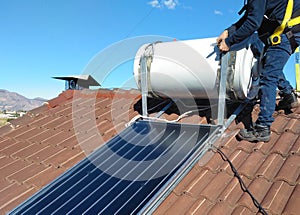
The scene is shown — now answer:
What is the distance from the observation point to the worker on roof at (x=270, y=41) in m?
2.53

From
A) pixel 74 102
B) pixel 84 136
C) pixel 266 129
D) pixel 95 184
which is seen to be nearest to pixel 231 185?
pixel 266 129

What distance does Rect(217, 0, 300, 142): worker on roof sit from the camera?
253cm

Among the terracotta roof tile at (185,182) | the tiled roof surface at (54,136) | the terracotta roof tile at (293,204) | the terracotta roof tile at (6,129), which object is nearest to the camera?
the terracotta roof tile at (293,204)

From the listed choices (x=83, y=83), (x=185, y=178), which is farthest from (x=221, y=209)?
(x=83, y=83)

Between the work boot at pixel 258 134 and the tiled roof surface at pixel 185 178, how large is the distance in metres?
0.05

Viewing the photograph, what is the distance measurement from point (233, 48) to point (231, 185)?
4.29 ft

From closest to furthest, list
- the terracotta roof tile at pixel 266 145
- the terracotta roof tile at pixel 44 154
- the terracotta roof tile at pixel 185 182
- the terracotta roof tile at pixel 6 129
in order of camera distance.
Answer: the terracotta roof tile at pixel 185 182, the terracotta roof tile at pixel 266 145, the terracotta roof tile at pixel 44 154, the terracotta roof tile at pixel 6 129

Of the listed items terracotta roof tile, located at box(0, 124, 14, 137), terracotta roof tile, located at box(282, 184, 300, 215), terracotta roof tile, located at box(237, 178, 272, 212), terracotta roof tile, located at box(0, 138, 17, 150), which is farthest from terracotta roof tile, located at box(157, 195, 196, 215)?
terracotta roof tile, located at box(0, 124, 14, 137)

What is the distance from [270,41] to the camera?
2664 millimetres

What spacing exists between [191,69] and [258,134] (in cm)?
94

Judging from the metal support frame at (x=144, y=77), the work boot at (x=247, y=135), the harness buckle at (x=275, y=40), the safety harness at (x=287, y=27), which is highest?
the safety harness at (x=287, y=27)

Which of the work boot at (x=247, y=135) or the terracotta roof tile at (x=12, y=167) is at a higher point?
the work boot at (x=247, y=135)

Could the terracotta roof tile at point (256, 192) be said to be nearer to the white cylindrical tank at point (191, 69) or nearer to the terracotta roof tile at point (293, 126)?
the terracotta roof tile at point (293, 126)

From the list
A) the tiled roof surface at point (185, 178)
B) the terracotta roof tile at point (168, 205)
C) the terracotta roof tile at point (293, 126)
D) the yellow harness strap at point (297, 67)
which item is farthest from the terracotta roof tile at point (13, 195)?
the yellow harness strap at point (297, 67)
